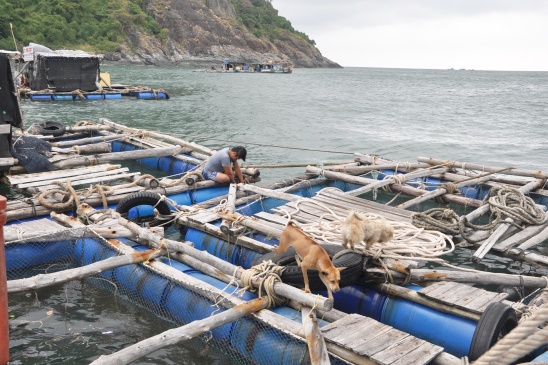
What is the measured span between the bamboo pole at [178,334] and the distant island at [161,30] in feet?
306

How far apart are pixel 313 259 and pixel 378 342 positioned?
128 centimetres

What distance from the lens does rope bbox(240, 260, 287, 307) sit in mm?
7113

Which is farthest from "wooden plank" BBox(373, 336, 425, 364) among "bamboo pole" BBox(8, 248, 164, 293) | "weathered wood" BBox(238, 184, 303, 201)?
"weathered wood" BBox(238, 184, 303, 201)

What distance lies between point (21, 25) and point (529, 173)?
10050cm

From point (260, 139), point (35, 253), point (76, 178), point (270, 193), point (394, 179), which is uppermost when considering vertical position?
point (394, 179)

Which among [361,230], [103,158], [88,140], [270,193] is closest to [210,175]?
[270,193]

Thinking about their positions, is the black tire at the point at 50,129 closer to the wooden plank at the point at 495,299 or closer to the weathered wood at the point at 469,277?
the weathered wood at the point at 469,277

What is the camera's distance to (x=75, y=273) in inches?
297

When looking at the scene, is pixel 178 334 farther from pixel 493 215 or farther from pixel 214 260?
pixel 493 215

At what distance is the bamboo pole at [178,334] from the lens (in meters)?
5.62

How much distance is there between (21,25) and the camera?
95.1m

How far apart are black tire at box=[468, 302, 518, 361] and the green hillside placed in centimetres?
9358

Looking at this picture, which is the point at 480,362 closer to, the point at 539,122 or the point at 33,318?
the point at 33,318

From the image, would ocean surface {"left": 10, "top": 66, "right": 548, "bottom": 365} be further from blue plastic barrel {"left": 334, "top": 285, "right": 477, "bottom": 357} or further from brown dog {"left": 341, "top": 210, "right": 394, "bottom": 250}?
brown dog {"left": 341, "top": 210, "right": 394, "bottom": 250}
